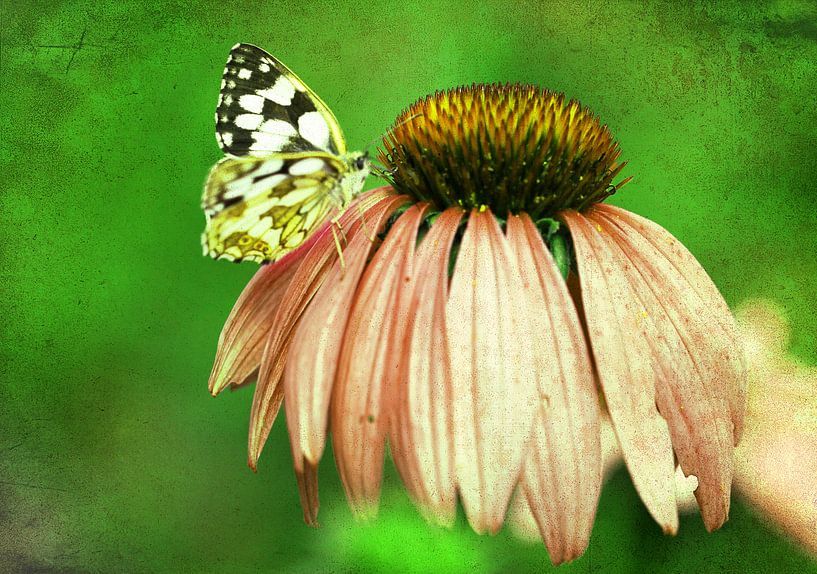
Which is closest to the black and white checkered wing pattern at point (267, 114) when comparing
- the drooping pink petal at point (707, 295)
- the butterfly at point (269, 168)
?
the butterfly at point (269, 168)

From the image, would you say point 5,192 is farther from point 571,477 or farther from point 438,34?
point 571,477

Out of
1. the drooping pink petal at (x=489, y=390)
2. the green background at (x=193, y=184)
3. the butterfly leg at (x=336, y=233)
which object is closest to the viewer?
the drooping pink petal at (x=489, y=390)

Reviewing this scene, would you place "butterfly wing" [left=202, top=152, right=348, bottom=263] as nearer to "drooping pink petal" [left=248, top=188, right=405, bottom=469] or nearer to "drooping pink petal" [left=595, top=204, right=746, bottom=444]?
"drooping pink petal" [left=248, top=188, right=405, bottom=469]

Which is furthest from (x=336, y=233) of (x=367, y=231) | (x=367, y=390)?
(x=367, y=390)

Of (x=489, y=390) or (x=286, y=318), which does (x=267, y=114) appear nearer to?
(x=286, y=318)

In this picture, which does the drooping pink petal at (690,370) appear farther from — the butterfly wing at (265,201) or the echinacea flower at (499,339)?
the butterfly wing at (265,201)

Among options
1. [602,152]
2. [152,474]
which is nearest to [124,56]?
[152,474]

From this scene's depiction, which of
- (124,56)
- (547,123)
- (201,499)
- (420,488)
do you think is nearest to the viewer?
(420,488)
